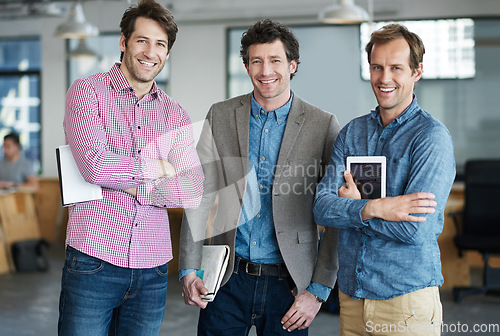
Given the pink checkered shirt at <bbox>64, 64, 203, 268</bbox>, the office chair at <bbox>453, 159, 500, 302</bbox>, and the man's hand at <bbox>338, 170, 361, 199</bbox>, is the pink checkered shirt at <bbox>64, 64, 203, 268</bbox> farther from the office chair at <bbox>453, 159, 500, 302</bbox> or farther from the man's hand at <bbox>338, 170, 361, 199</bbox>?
the office chair at <bbox>453, 159, 500, 302</bbox>

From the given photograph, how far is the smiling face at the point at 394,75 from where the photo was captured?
189cm

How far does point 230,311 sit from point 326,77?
20.7 ft

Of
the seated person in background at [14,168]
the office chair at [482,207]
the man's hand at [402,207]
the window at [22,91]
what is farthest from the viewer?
the window at [22,91]

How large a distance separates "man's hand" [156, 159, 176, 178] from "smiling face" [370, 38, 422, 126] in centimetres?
73

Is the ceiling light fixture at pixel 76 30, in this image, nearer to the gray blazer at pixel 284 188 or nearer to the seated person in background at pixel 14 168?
the seated person in background at pixel 14 168

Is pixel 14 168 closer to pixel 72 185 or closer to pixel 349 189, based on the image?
pixel 72 185

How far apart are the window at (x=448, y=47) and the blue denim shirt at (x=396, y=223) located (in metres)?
5.88

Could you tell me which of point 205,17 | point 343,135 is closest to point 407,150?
point 343,135

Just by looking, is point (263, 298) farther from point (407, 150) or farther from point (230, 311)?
point (407, 150)

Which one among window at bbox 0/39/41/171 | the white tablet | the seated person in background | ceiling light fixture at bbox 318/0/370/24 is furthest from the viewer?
window at bbox 0/39/41/171

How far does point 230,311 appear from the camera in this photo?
2174 millimetres

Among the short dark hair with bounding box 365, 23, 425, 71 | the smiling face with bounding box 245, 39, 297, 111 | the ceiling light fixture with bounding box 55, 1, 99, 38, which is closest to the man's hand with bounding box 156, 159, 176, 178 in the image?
the smiling face with bounding box 245, 39, 297, 111

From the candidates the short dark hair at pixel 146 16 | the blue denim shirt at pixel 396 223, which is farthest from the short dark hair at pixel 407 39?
the short dark hair at pixel 146 16

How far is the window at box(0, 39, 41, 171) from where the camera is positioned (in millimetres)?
9453
